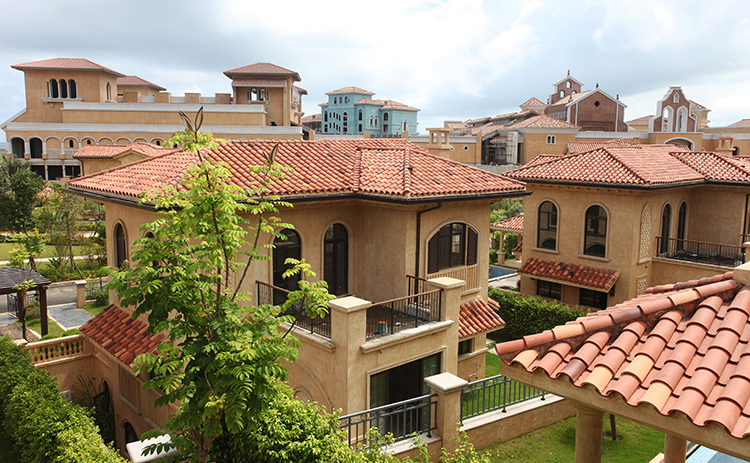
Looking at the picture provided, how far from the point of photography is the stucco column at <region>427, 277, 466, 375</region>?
13102 millimetres

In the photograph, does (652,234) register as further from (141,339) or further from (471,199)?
(141,339)

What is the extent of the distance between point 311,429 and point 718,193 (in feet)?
73.8

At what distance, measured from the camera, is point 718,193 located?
23109 millimetres

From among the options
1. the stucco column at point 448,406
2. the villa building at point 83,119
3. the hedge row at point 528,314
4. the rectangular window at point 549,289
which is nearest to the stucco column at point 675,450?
the stucco column at point 448,406

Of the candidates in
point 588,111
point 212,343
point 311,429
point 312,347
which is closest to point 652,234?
point 312,347

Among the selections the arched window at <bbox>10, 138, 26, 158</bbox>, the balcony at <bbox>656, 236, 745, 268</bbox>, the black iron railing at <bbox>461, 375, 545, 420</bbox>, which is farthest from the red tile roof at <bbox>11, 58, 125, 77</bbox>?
the black iron railing at <bbox>461, 375, 545, 420</bbox>

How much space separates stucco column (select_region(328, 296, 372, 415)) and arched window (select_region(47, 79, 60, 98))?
6530 centimetres

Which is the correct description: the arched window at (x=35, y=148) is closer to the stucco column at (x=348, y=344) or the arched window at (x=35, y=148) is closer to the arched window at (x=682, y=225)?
the stucco column at (x=348, y=344)

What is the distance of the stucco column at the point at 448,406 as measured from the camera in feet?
33.0

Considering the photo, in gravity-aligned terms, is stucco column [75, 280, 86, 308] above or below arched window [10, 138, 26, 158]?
below

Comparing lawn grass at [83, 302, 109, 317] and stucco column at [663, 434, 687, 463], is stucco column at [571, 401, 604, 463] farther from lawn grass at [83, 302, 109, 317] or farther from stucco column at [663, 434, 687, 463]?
lawn grass at [83, 302, 109, 317]

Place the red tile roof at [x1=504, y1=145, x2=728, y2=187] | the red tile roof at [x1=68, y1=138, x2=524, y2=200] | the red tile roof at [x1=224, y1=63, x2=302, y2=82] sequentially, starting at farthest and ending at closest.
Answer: the red tile roof at [x1=224, y1=63, x2=302, y2=82] → the red tile roof at [x1=504, y1=145, x2=728, y2=187] → the red tile roof at [x1=68, y1=138, x2=524, y2=200]

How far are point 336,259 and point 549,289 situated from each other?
1172 centimetres

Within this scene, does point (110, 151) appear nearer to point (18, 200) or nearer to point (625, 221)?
point (18, 200)
